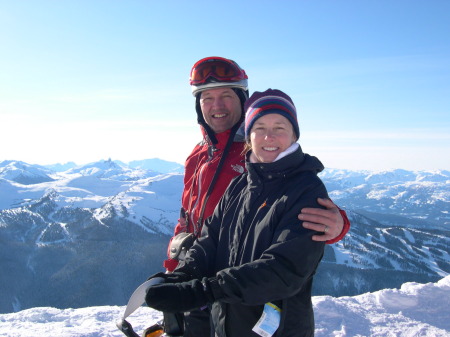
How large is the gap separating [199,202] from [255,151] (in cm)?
148

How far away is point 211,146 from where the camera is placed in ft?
15.4

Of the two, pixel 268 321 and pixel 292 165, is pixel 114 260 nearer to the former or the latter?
pixel 268 321

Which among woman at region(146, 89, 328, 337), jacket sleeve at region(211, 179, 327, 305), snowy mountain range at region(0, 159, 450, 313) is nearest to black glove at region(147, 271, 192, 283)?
woman at region(146, 89, 328, 337)

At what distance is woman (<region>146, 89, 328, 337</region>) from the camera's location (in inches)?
109

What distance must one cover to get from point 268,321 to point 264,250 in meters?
0.58

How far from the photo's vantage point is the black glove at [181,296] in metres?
2.86

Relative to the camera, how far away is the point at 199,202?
14.9ft

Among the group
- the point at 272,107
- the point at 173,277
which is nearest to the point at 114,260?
the point at 173,277

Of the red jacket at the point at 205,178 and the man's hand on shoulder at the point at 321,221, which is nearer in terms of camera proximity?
the man's hand on shoulder at the point at 321,221

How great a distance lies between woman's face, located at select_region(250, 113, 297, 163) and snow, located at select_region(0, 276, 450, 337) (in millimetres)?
4574

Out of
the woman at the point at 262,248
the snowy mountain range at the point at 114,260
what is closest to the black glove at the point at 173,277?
the woman at the point at 262,248

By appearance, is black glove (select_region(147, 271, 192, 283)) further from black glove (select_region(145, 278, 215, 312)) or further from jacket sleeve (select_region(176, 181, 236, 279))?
black glove (select_region(145, 278, 215, 312))

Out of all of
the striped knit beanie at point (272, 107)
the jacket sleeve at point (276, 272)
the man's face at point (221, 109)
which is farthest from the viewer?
the man's face at point (221, 109)

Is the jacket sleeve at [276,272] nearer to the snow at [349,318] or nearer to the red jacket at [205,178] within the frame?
the red jacket at [205,178]
